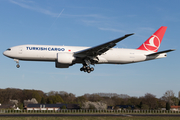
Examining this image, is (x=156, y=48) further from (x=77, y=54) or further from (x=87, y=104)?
(x=87, y=104)

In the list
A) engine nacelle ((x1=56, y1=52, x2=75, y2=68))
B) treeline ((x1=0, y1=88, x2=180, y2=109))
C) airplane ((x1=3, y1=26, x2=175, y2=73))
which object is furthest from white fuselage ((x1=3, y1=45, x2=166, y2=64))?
treeline ((x1=0, y1=88, x2=180, y2=109))

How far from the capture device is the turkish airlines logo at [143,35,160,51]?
4231 centimetres

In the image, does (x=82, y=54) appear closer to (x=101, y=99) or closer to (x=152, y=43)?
(x=152, y=43)

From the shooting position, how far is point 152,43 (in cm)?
4284

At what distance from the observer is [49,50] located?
3584 cm

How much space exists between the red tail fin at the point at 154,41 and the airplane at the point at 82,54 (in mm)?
1612

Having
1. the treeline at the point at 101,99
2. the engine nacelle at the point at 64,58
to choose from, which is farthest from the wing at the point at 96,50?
the treeline at the point at 101,99

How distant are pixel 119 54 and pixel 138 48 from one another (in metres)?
5.60

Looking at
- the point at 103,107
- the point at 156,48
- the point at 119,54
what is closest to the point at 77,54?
the point at 119,54

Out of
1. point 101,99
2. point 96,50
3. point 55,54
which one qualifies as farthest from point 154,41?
point 101,99

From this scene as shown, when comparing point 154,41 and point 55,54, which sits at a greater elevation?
point 154,41

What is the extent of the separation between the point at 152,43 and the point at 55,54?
61.5ft

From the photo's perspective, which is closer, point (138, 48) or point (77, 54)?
point (77, 54)

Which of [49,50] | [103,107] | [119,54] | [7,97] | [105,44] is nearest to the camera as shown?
[105,44]
